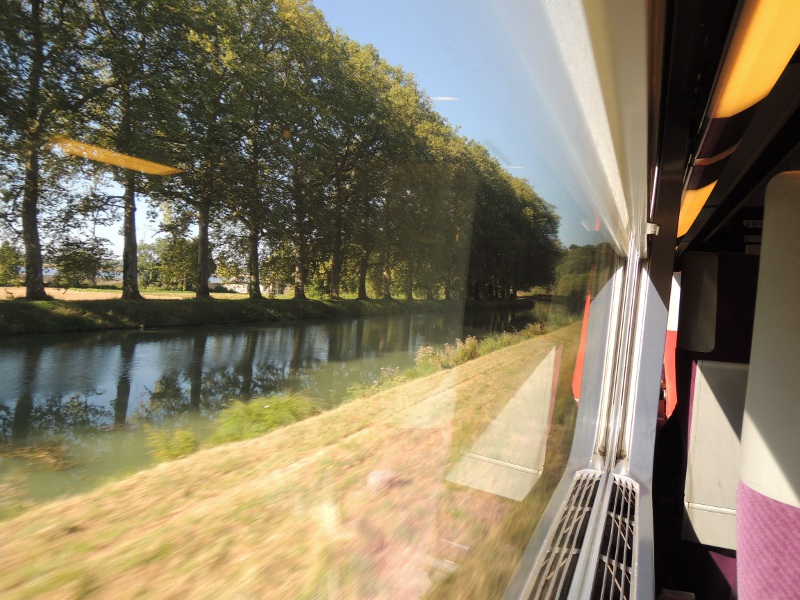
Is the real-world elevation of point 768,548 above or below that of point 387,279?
below

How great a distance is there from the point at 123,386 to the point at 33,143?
33cm

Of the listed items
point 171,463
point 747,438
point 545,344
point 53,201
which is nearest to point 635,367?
point 545,344

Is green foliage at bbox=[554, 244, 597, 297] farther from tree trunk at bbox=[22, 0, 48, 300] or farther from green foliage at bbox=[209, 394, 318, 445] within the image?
tree trunk at bbox=[22, 0, 48, 300]

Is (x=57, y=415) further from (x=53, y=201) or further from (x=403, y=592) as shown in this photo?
(x=403, y=592)

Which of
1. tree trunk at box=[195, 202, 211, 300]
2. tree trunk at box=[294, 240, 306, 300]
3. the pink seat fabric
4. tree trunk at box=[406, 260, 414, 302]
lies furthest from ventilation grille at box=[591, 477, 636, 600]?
tree trunk at box=[195, 202, 211, 300]

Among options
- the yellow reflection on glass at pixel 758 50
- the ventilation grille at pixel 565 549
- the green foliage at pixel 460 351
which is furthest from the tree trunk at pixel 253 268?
the ventilation grille at pixel 565 549

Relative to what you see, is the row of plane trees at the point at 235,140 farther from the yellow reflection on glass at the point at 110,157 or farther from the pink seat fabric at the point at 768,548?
the pink seat fabric at the point at 768,548

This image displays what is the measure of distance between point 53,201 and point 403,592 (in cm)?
112

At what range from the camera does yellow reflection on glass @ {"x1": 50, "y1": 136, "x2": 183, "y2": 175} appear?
1.69ft

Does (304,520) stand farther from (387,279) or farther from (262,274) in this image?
(387,279)

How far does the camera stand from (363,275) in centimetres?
113

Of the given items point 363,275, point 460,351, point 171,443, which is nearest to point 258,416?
point 171,443

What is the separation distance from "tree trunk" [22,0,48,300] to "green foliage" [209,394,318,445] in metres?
0.35

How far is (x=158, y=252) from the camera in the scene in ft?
2.27
